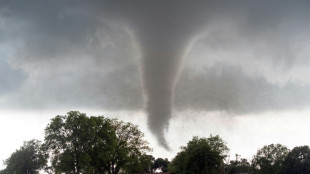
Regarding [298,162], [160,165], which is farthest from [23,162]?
[298,162]

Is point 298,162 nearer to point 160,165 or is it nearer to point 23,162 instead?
point 160,165

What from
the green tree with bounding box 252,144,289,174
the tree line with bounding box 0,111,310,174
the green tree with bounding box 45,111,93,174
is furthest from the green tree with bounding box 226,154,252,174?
the green tree with bounding box 45,111,93,174

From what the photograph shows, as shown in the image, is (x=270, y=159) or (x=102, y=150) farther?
(x=270, y=159)

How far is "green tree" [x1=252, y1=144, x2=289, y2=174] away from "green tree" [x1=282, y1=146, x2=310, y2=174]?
809 cm

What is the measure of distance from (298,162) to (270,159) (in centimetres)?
1675

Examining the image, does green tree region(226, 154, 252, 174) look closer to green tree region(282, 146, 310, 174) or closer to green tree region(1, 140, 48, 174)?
green tree region(282, 146, 310, 174)

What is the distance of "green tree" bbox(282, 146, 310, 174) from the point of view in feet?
332

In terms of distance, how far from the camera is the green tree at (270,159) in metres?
117

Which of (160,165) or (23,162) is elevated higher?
(160,165)

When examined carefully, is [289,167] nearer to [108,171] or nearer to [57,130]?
[108,171]

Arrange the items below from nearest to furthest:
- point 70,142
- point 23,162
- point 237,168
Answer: point 70,142, point 23,162, point 237,168

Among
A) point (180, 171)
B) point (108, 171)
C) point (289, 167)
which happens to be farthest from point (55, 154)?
point (289, 167)

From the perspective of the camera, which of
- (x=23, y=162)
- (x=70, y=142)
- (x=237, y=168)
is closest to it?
(x=70, y=142)

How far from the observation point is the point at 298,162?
338ft
